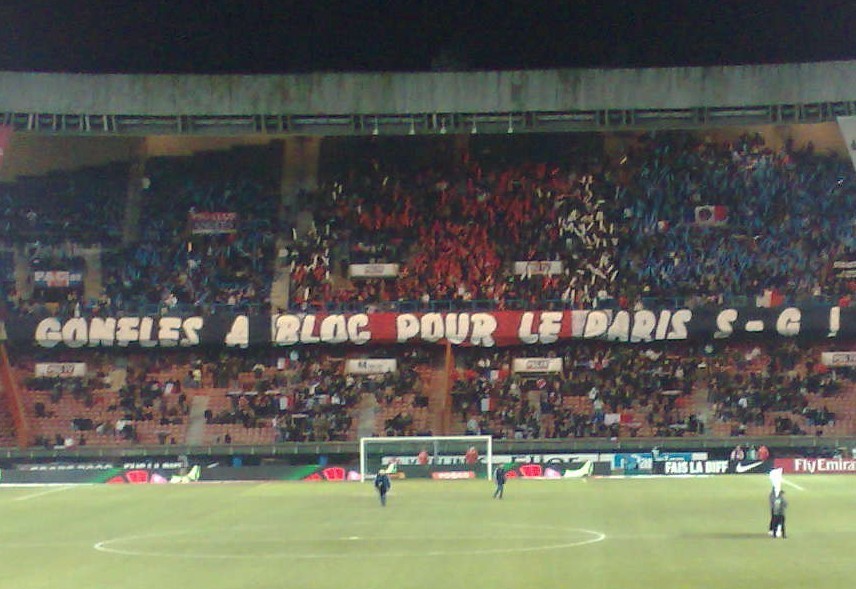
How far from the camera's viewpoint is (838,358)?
60.9m

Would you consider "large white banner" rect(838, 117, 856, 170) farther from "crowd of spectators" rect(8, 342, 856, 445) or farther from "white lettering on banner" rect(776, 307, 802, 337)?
"crowd of spectators" rect(8, 342, 856, 445)

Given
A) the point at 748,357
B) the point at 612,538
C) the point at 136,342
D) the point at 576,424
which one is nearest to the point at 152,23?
the point at 136,342

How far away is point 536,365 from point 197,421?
16.6m

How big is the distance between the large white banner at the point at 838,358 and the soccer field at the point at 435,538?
36.6ft

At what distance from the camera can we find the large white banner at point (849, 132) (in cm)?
6147

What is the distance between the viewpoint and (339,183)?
2675 inches

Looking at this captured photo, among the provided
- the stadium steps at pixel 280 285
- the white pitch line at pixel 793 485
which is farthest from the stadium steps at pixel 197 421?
the white pitch line at pixel 793 485

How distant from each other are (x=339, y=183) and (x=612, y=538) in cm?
3960

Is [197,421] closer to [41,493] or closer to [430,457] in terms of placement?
[41,493]

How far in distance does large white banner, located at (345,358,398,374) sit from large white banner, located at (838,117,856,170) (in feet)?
80.7

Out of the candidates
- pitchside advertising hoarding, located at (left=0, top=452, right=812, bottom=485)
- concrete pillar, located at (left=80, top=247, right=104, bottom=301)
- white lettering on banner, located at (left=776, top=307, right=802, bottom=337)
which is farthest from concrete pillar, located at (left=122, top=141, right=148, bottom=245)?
white lettering on banner, located at (left=776, top=307, right=802, bottom=337)

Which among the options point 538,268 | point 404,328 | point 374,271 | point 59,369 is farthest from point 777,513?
point 59,369

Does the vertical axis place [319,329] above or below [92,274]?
below

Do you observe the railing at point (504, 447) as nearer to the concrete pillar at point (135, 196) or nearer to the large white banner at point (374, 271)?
the large white banner at point (374, 271)
